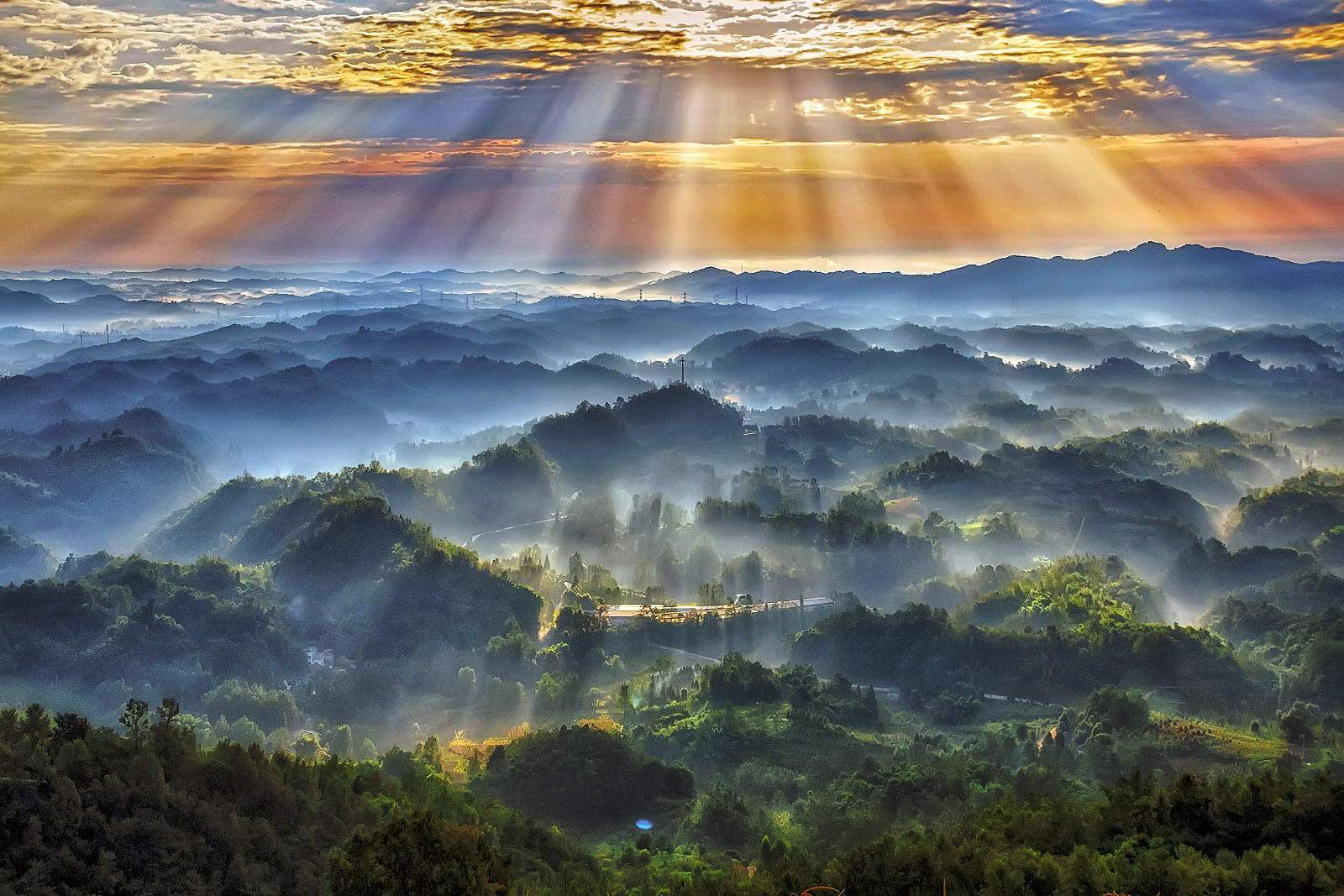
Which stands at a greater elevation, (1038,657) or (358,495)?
(1038,657)

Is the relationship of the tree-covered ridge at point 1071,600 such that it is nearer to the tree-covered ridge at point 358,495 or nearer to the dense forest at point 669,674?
the dense forest at point 669,674

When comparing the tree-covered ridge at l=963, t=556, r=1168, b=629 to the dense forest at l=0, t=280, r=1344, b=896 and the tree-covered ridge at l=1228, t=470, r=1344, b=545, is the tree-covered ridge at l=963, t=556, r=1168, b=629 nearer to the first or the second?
the dense forest at l=0, t=280, r=1344, b=896

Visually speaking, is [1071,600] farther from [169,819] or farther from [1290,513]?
[169,819]

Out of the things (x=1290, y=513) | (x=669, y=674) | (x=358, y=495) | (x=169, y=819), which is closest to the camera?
(x=169, y=819)

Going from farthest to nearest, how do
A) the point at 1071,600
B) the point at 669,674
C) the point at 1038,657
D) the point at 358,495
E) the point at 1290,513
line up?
the point at 1290,513 → the point at 358,495 → the point at 1071,600 → the point at 669,674 → the point at 1038,657

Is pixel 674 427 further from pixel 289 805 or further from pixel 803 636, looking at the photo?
pixel 289 805

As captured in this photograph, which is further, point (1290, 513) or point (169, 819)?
point (1290, 513)

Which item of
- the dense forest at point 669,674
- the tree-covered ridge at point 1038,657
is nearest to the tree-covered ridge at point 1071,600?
the dense forest at point 669,674

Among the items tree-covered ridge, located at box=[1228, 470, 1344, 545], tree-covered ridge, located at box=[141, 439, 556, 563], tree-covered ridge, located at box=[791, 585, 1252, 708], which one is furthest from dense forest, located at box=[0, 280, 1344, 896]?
tree-covered ridge, located at box=[141, 439, 556, 563]

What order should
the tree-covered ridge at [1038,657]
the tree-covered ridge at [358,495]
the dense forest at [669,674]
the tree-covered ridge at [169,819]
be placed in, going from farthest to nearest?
the tree-covered ridge at [358,495] → the tree-covered ridge at [1038,657] → the dense forest at [669,674] → the tree-covered ridge at [169,819]

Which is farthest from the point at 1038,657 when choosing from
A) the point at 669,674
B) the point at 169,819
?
the point at 169,819

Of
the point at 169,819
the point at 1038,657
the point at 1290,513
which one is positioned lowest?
the point at 1290,513
